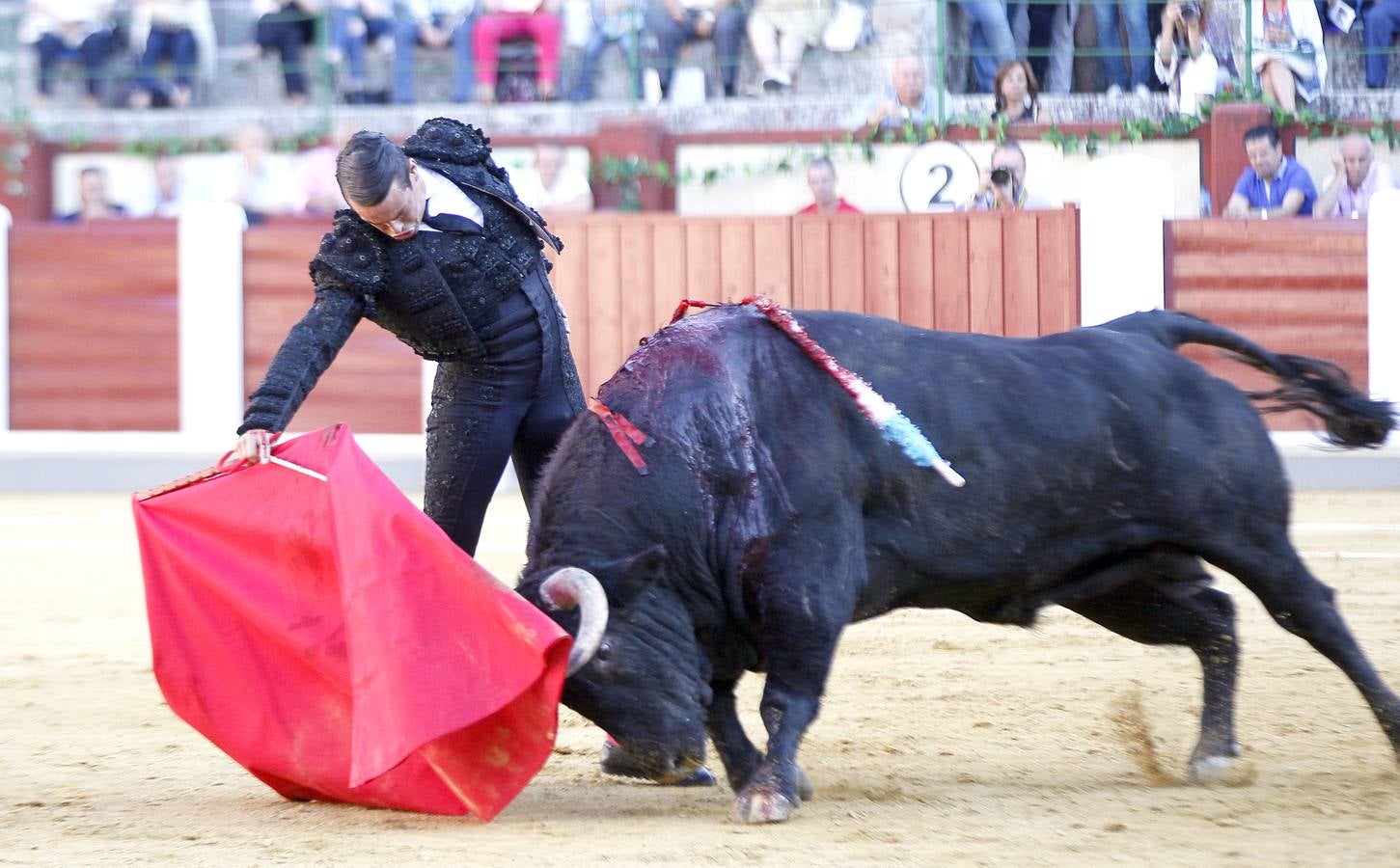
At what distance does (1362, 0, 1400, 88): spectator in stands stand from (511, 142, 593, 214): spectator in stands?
12.4ft

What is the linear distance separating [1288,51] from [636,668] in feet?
21.2

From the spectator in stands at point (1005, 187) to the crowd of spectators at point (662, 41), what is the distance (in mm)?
407

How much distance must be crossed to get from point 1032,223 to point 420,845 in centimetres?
565

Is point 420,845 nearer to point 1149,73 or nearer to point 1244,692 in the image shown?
point 1244,692

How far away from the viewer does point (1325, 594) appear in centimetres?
313

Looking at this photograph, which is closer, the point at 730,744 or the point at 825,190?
the point at 730,744

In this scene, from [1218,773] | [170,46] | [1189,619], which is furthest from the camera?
[170,46]

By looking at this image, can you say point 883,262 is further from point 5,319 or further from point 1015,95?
point 5,319

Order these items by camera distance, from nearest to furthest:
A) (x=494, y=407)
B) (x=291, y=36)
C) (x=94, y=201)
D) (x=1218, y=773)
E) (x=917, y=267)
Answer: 1. (x=1218, y=773)
2. (x=494, y=407)
3. (x=917, y=267)
4. (x=94, y=201)
5. (x=291, y=36)

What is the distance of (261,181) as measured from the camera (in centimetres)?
902

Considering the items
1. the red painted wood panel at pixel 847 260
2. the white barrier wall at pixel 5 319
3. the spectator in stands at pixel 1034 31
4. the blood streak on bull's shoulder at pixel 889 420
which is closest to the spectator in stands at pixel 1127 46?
the spectator in stands at pixel 1034 31

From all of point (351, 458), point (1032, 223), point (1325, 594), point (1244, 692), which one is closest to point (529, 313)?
point (351, 458)

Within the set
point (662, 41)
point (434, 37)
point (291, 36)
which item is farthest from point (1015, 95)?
point (291, 36)

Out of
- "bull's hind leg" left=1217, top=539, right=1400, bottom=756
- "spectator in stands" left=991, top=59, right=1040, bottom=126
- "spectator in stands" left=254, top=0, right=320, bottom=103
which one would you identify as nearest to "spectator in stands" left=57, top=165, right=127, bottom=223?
"spectator in stands" left=254, top=0, right=320, bottom=103
